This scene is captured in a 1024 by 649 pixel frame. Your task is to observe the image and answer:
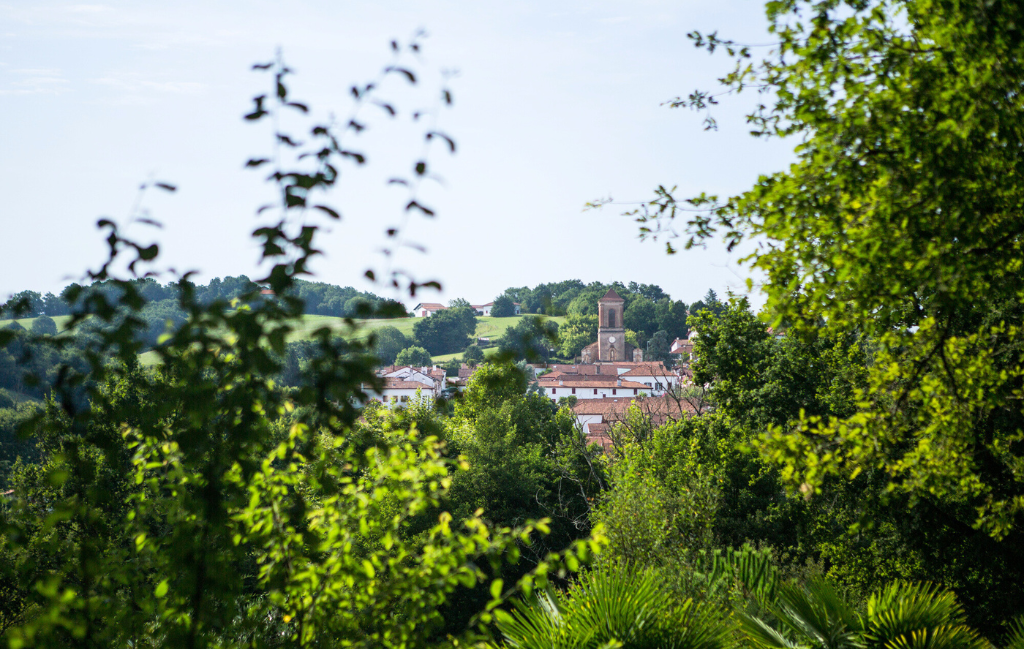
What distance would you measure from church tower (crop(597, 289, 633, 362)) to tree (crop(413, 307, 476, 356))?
84.2 feet

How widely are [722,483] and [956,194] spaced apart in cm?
1796

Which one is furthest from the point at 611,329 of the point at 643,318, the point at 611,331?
the point at 643,318

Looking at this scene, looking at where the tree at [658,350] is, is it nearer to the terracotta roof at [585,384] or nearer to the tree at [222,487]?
the terracotta roof at [585,384]

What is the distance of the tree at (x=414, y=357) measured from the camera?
11762 centimetres

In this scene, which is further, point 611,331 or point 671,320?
point 671,320

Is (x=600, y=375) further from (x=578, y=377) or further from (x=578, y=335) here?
(x=578, y=335)

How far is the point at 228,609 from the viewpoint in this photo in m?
3.04

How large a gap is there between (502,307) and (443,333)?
86.8 feet

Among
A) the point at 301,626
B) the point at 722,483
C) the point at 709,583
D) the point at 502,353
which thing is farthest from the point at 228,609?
the point at 722,483

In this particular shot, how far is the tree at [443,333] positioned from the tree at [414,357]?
26.1 feet

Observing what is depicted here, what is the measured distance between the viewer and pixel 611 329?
4555 inches

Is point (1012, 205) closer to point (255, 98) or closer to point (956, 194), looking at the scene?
point (956, 194)

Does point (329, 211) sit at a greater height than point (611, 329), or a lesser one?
lesser

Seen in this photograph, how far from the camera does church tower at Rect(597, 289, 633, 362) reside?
114 m
